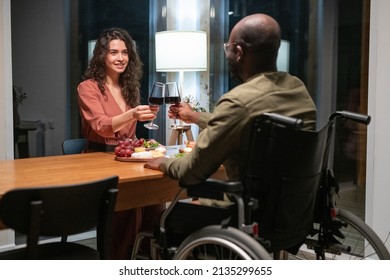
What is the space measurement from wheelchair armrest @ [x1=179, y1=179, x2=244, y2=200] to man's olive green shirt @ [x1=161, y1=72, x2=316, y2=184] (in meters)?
0.02

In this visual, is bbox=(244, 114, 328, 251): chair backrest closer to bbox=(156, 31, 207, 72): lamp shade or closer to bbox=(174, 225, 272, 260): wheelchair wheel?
bbox=(174, 225, 272, 260): wheelchair wheel

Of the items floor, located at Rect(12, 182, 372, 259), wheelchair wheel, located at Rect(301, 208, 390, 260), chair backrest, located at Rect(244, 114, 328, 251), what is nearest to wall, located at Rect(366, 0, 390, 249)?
floor, located at Rect(12, 182, 372, 259)

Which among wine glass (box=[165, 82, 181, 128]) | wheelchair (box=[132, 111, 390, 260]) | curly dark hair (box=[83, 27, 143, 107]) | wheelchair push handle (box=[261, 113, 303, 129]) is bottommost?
wheelchair (box=[132, 111, 390, 260])

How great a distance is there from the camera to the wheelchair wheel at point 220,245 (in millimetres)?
1382

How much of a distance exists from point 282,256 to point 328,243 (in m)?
0.34

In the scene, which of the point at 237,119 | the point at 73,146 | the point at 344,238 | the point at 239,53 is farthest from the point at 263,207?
the point at 73,146

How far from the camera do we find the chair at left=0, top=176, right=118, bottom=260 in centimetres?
136

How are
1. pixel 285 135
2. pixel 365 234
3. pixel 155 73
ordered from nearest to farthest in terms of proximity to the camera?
1. pixel 285 135
2. pixel 365 234
3. pixel 155 73

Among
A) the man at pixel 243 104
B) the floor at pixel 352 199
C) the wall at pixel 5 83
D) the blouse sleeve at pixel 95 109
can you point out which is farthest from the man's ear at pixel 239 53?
the wall at pixel 5 83

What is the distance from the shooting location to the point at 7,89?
3.12m

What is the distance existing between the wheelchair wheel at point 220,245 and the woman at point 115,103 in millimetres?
936

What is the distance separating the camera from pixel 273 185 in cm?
154
